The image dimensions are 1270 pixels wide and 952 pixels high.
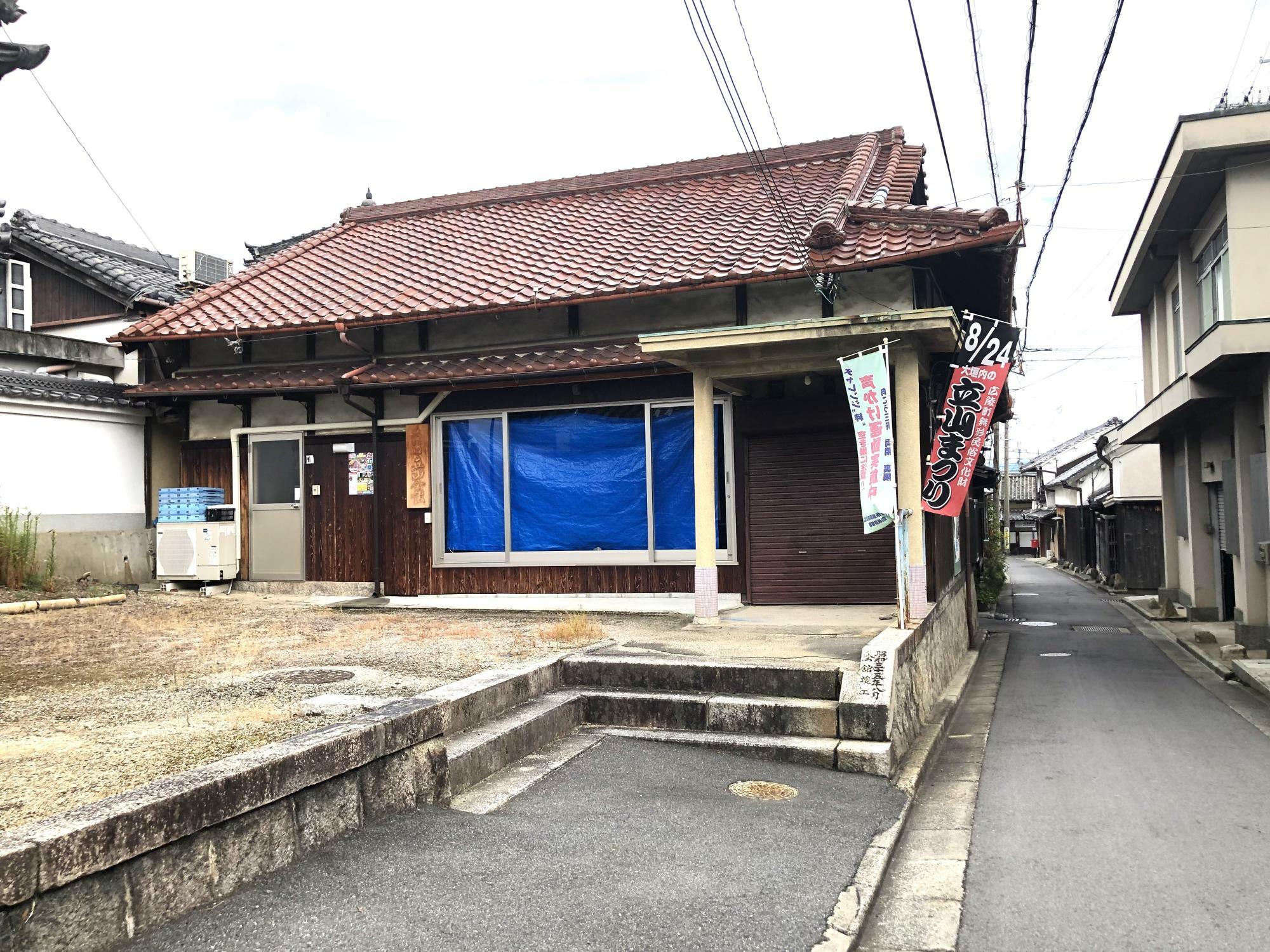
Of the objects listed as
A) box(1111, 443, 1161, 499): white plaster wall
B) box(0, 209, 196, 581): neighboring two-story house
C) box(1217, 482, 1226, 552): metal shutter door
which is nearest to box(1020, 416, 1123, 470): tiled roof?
box(1111, 443, 1161, 499): white plaster wall

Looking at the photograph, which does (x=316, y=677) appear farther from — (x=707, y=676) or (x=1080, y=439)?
(x=1080, y=439)

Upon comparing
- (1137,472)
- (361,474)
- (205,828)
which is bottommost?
(205,828)

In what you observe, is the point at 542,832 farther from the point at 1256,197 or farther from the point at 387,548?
the point at 1256,197

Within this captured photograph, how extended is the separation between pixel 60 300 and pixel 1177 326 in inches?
878

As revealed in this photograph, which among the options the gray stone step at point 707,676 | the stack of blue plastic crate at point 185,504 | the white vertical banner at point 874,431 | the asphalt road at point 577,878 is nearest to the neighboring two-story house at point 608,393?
the stack of blue plastic crate at point 185,504

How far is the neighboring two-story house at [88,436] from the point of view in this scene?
12.7m

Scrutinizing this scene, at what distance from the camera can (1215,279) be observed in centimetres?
1458

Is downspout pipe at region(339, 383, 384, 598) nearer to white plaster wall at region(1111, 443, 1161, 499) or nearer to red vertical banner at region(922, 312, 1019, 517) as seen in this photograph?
red vertical banner at region(922, 312, 1019, 517)

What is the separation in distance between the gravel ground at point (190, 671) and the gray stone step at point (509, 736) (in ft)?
1.94

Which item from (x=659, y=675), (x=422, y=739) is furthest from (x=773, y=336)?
(x=422, y=739)

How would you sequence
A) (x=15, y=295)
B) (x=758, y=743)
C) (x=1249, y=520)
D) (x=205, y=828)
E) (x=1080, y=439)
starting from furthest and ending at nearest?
1. (x=1080, y=439)
2. (x=15, y=295)
3. (x=1249, y=520)
4. (x=758, y=743)
5. (x=205, y=828)

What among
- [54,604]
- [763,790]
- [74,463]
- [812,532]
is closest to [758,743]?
[763,790]

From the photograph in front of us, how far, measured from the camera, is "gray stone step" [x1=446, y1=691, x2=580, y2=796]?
5.21m

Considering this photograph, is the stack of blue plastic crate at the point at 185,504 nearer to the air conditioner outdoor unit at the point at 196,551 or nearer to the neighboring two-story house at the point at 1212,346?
the air conditioner outdoor unit at the point at 196,551
